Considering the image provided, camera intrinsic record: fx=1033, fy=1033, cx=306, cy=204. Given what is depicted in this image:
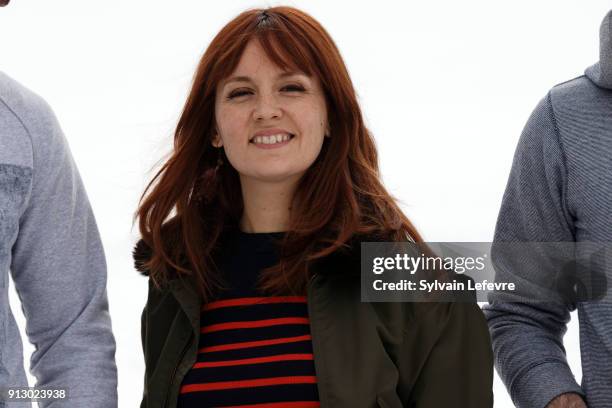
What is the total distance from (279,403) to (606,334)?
619 mm

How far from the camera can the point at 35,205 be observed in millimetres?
1945

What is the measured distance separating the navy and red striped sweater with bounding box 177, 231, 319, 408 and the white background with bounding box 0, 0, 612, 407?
8.37 feet

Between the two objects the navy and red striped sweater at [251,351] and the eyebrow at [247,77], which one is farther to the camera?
the eyebrow at [247,77]

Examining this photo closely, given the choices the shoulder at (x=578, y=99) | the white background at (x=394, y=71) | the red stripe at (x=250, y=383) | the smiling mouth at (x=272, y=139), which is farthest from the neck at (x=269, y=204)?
the white background at (x=394, y=71)

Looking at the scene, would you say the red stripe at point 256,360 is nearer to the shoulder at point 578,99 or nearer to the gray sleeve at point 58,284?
the gray sleeve at point 58,284

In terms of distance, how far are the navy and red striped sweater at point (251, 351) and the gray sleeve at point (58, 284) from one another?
0.60ft

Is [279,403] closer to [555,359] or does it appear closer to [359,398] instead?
[359,398]

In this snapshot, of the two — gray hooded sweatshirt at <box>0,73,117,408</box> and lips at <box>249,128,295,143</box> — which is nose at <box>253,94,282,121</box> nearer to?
lips at <box>249,128,295,143</box>

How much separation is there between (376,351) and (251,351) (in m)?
0.24

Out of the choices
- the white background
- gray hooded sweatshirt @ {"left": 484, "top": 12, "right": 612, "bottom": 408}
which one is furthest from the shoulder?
the white background

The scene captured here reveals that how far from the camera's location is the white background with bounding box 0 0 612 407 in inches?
187

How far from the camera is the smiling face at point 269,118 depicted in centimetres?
200

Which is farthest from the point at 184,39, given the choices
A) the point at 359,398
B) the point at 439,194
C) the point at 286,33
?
the point at 359,398

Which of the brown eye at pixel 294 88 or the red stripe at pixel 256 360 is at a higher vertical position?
the brown eye at pixel 294 88
